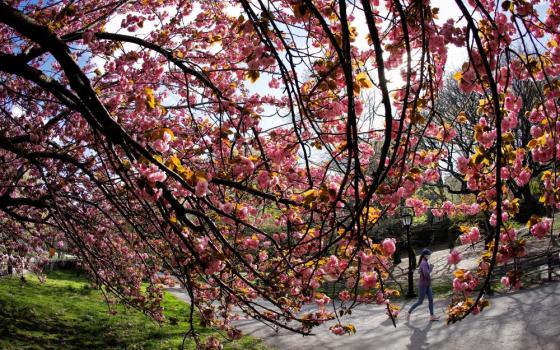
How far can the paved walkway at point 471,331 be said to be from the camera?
6602 millimetres

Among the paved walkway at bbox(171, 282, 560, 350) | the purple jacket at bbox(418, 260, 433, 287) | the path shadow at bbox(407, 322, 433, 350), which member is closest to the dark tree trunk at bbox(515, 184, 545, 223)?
the paved walkway at bbox(171, 282, 560, 350)

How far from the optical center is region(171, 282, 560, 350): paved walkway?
6602mm

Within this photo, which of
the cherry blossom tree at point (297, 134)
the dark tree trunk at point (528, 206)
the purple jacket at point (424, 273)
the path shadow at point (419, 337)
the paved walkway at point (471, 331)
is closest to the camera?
the cherry blossom tree at point (297, 134)

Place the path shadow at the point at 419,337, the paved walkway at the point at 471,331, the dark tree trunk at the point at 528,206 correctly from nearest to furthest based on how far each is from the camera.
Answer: the paved walkway at the point at 471,331, the path shadow at the point at 419,337, the dark tree trunk at the point at 528,206

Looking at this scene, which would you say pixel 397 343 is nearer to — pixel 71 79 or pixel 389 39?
pixel 389 39

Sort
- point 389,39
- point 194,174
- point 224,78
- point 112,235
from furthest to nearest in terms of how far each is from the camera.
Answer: point 112,235 < point 224,78 < point 389,39 < point 194,174

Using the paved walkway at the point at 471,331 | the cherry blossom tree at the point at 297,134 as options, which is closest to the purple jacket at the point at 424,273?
the paved walkway at the point at 471,331

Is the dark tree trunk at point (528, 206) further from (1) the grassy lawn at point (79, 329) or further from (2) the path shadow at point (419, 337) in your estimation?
(1) the grassy lawn at point (79, 329)

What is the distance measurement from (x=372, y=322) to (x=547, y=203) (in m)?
7.30

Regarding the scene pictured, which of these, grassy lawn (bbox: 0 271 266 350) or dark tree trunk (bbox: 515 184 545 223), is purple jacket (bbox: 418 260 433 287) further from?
dark tree trunk (bbox: 515 184 545 223)

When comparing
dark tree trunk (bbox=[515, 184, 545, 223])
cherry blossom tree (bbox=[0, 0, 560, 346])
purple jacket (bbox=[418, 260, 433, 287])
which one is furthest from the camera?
dark tree trunk (bbox=[515, 184, 545, 223])

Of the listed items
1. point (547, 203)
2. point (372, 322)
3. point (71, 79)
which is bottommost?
point (372, 322)

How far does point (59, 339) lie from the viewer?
314 inches

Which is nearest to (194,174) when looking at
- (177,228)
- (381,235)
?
(177,228)
